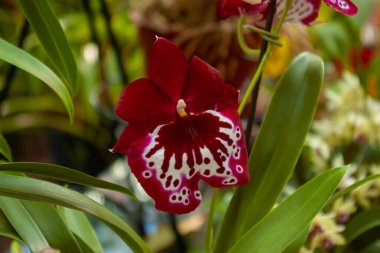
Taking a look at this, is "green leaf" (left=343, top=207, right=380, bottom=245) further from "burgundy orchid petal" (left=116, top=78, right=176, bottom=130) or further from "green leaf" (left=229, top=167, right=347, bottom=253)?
"burgundy orchid petal" (left=116, top=78, right=176, bottom=130)

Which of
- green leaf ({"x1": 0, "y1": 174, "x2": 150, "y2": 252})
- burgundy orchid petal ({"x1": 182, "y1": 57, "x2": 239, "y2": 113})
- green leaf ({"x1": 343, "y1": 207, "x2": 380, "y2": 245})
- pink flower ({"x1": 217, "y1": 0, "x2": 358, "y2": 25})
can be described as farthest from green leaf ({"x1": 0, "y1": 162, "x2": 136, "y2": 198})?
green leaf ({"x1": 343, "y1": 207, "x2": 380, "y2": 245})

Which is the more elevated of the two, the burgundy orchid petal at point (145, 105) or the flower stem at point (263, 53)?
the burgundy orchid petal at point (145, 105)

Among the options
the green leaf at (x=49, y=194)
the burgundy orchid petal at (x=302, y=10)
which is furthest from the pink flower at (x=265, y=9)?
the green leaf at (x=49, y=194)

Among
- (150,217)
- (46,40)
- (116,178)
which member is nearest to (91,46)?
(116,178)

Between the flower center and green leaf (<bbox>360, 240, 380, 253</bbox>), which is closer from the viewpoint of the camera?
the flower center

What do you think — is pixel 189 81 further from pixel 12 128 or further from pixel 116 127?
pixel 12 128

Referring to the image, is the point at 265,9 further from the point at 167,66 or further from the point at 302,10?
the point at 167,66

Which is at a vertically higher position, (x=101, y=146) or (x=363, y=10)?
(x=101, y=146)

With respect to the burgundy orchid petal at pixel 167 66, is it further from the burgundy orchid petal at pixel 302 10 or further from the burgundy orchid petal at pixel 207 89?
the burgundy orchid petal at pixel 302 10
